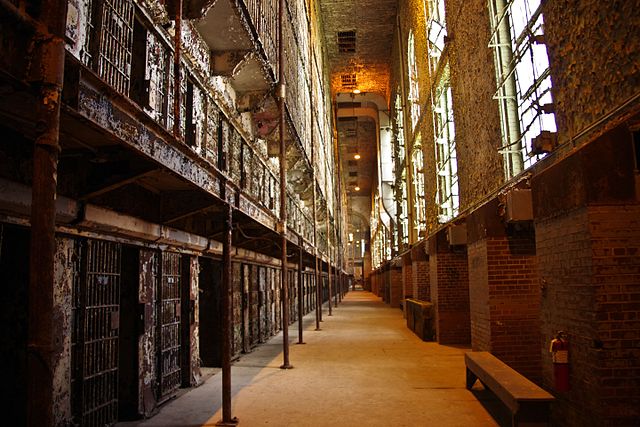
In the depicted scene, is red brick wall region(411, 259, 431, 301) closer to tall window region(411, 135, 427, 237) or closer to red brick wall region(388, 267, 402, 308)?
tall window region(411, 135, 427, 237)

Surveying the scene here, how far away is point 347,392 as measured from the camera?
7215 millimetres

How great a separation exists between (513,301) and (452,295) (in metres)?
4.79

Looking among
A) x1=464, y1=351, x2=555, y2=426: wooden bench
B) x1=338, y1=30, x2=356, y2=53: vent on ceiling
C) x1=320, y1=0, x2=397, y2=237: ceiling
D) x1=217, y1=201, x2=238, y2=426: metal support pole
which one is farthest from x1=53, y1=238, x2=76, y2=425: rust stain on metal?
x1=338, y1=30, x2=356, y2=53: vent on ceiling

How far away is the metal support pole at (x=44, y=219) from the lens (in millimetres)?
2033

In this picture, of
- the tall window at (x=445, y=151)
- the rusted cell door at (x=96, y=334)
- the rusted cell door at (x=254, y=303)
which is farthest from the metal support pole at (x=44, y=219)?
the tall window at (x=445, y=151)

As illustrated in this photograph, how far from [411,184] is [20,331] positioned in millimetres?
17402

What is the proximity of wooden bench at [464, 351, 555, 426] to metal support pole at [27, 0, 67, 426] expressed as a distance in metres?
4.02

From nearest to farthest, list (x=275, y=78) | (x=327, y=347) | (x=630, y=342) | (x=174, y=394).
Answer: (x=630, y=342) < (x=174, y=394) < (x=275, y=78) < (x=327, y=347)

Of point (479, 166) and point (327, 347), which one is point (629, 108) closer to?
point (479, 166)

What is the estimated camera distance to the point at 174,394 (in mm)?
7008

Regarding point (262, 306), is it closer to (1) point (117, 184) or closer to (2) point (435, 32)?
(2) point (435, 32)

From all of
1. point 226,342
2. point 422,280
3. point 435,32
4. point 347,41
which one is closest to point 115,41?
A: point 226,342

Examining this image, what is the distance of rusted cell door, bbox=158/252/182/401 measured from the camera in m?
6.72

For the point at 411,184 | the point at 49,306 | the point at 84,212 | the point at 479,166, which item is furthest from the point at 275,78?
the point at 411,184
